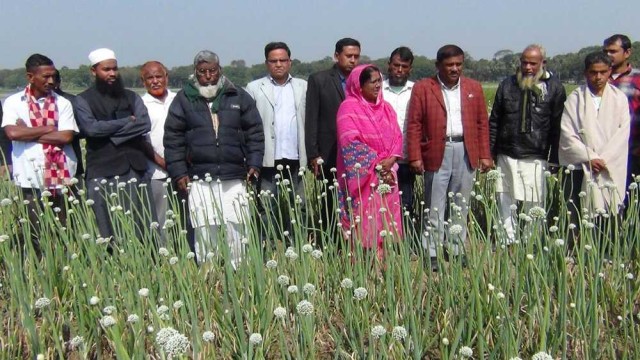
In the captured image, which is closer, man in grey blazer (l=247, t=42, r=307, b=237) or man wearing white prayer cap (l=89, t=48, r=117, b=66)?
man wearing white prayer cap (l=89, t=48, r=117, b=66)

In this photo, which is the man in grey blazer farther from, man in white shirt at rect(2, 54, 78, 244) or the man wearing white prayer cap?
man in white shirt at rect(2, 54, 78, 244)

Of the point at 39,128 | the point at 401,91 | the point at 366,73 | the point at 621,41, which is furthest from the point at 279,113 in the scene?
the point at 621,41

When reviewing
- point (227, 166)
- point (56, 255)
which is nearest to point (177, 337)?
point (56, 255)

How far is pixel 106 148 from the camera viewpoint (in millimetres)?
4879

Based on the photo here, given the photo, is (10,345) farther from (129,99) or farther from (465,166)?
(465,166)

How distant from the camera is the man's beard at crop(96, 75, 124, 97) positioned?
4.90 meters

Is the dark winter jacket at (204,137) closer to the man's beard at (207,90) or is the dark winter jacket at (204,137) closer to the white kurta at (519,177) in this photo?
the man's beard at (207,90)

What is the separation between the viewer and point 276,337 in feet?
10.7

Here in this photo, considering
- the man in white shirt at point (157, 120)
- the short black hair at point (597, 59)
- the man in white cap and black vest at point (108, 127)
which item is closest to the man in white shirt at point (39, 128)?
the man in white cap and black vest at point (108, 127)

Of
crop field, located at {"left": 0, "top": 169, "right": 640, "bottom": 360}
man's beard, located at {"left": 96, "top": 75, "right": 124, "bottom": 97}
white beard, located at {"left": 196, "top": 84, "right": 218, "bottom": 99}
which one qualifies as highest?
man's beard, located at {"left": 96, "top": 75, "right": 124, "bottom": 97}

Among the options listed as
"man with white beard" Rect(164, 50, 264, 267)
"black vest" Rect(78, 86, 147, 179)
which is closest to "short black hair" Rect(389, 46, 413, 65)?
"man with white beard" Rect(164, 50, 264, 267)

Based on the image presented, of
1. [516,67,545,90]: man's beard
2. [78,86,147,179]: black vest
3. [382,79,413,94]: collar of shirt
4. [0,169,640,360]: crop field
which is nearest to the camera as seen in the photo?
[0,169,640,360]: crop field

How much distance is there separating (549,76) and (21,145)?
4.64 m

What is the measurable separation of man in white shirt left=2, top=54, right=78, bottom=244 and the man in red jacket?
3.00 metres
